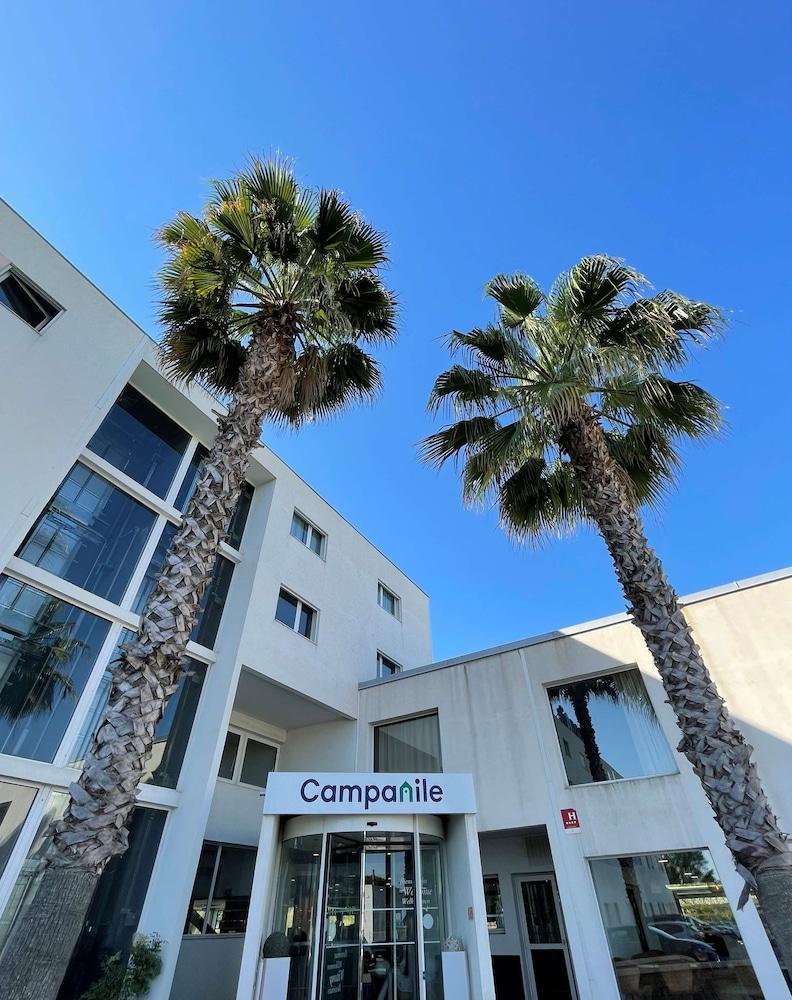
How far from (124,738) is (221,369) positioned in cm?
707

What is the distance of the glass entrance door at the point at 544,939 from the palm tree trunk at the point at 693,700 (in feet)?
20.6

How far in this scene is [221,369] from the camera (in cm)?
962

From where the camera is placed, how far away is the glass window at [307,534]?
14414 mm

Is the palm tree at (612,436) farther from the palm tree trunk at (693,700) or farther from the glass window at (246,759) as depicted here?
the glass window at (246,759)

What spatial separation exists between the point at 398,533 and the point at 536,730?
9751mm

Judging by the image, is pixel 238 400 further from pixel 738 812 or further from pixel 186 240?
pixel 738 812

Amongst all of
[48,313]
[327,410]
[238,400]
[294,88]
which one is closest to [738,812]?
[238,400]

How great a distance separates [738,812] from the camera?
17.6ft

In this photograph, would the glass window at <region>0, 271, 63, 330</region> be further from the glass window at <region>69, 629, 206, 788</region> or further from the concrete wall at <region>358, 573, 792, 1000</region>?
the concrete wall at <region>358, 573, 792, 1000</region>

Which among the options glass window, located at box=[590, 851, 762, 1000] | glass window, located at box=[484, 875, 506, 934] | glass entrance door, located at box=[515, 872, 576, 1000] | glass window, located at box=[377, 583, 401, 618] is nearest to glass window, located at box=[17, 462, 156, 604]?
glass window, located at box=[377, 583, 401, 618]

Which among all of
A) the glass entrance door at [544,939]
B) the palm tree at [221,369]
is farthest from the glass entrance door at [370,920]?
the palm tree at [221,369]

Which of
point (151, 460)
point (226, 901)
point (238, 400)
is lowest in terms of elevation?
point (226, 901)

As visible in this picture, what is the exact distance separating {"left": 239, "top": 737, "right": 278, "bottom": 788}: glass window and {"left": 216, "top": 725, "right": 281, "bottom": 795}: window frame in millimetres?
37

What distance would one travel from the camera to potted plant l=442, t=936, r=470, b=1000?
746cm
